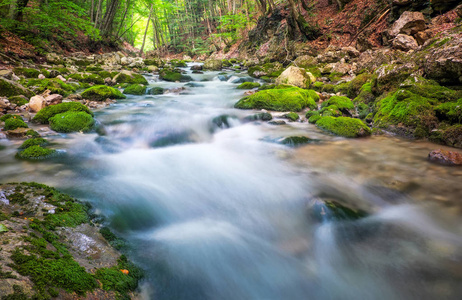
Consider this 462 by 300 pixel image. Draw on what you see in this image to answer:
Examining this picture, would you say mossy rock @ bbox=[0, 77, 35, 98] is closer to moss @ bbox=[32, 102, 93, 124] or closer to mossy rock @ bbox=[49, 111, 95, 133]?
moss @ bbox=[32, 102, 93, 124]

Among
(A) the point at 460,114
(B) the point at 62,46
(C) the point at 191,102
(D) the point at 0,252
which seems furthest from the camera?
(B) the point at 62,46

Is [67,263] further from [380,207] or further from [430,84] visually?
[430,84]

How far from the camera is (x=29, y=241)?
1545 millimetres

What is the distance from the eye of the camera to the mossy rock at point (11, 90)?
7516mm

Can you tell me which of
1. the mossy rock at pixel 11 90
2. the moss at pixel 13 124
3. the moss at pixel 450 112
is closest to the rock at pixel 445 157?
the moss at pixel 450 112

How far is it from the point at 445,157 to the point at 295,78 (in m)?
7.09

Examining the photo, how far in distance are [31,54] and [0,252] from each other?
16219mm

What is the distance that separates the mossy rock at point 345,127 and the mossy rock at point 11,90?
29.2ft

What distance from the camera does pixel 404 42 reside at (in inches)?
378

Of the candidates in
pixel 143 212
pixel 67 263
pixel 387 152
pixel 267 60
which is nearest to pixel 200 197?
pixel 143 212

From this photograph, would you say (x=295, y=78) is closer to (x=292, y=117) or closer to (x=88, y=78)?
(x=292, y=117)

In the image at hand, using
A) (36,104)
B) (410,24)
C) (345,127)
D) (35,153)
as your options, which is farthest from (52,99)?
(410,24)

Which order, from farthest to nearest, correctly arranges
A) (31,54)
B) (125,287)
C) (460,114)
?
(31,54), (460,114), (125,287)

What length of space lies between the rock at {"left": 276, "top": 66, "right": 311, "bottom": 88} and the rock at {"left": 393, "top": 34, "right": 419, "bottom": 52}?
347 cm
